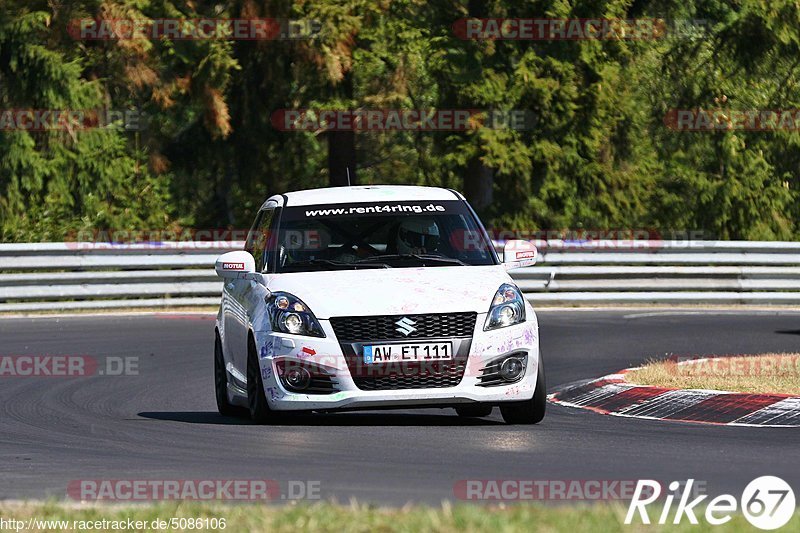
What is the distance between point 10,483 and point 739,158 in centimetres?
2720

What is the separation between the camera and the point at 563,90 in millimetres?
30406

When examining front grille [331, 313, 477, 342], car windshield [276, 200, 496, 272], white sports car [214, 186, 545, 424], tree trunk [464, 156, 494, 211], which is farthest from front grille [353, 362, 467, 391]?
tree trunk [464, 156, 494, 211]

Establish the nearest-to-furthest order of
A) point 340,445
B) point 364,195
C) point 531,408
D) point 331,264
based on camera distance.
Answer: point 340,445 < point 531,408 < point 331,264 < point 364,195

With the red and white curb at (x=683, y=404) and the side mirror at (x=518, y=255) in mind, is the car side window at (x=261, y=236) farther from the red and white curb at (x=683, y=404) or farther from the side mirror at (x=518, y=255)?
the red and white curb at (x=683, y=404)

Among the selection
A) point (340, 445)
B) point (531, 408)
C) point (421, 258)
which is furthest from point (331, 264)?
point (340, 445)

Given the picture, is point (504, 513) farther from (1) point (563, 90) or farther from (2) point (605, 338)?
(1) point (563, 90)

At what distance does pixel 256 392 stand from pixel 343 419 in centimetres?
81

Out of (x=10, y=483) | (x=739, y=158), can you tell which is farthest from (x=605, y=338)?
(x=739, y=158)

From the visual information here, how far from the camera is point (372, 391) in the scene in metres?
10.5

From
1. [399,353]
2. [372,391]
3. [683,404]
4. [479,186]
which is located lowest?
[479,186]

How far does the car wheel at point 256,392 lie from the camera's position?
10.9 metres

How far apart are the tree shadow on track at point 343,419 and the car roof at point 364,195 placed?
1590 millimetres

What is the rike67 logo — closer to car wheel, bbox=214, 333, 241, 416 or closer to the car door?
the car door

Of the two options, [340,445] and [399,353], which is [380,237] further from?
[340,445]
